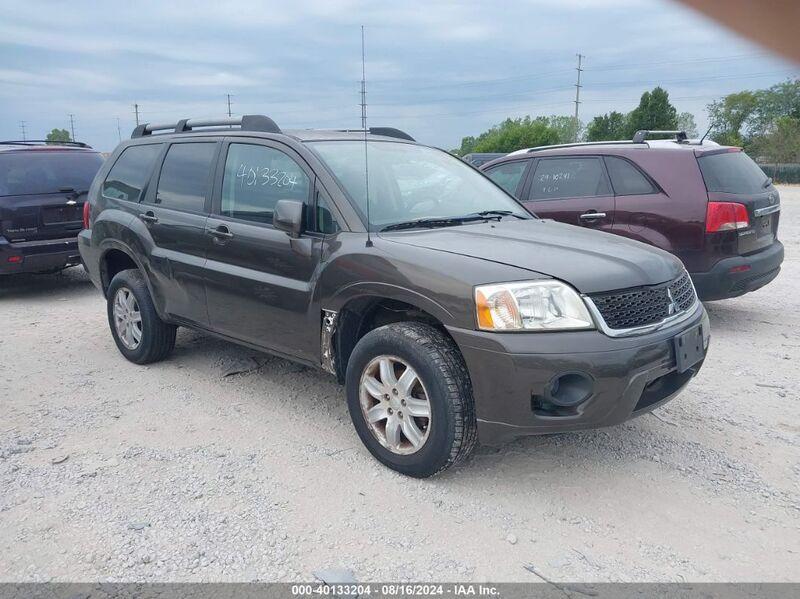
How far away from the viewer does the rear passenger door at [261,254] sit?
402 cm

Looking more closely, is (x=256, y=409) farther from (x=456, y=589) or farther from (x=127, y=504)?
(x=456, y=589)

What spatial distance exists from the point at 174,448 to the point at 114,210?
243 cm

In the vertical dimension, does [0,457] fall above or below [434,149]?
below

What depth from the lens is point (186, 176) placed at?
493 centimetres

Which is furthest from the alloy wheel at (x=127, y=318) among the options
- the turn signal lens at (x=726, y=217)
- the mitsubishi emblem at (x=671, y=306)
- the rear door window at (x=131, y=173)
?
the turn signal lens at (x=726, y=217)

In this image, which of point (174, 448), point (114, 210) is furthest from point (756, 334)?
point (114, 210)

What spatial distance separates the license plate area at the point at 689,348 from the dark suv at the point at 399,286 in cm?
1

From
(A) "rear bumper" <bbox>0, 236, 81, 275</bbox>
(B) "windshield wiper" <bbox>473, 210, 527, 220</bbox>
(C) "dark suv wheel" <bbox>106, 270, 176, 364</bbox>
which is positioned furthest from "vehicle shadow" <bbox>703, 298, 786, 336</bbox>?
(A) "rear bumper" <bbox>0, 236, 81, 275</bbox>

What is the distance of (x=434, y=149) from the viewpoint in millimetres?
5082

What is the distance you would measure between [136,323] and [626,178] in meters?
4.52

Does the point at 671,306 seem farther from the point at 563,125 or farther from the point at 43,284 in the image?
the point at 563,125

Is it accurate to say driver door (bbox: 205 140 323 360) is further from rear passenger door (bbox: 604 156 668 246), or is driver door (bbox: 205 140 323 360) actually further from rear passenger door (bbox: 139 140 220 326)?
rear passenger door (bbox: 604 156 668 246)

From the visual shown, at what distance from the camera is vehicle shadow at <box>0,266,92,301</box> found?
8570 millimetres

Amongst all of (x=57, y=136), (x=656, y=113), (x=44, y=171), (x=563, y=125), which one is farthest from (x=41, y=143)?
(x=563, y=125)
